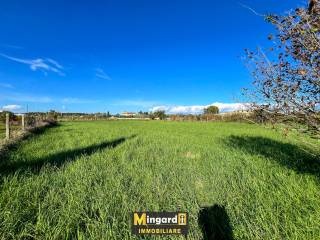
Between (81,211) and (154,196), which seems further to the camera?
(154,196)

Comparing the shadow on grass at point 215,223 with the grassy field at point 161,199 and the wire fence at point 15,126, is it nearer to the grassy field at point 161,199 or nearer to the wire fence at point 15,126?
the grassy field at point 161,199

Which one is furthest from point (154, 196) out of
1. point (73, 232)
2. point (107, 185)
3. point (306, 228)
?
point (306, 228)

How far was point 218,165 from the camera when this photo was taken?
5.75 meters

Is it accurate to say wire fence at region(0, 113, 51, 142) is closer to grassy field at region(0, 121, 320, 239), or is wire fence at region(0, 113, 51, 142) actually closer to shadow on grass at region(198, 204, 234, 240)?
grassy field at region(0, 121, 320, 239)

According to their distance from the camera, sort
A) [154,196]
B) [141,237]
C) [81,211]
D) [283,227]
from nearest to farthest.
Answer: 1. [141,237]
2. [283,227]
3. [81,211]
4. [154,196]

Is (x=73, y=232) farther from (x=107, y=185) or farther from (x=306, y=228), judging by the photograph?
(x=306, y=228)

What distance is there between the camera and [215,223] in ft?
9.62

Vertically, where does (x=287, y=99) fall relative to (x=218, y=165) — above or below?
above

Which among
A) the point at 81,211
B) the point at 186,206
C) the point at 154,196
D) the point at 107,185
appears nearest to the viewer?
the point at 81,211

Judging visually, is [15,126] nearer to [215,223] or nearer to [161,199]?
[161,199]

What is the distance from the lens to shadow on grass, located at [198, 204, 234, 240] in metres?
2.71

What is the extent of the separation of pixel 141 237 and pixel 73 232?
2.65 feet

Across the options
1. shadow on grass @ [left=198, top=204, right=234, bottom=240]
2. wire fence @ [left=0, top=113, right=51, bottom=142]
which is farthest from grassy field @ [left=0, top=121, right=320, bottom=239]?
wire fence @ [left=0, top=113, right=51, bottom=142]

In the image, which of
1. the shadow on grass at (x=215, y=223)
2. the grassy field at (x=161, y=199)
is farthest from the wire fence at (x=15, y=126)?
the shadow on grass at (x=215, y=223)
